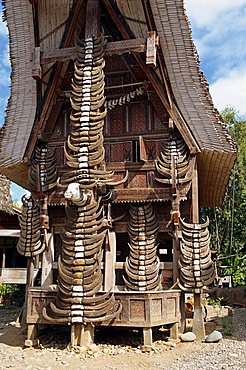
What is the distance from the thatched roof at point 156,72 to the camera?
34.6 ft

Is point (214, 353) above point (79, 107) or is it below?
below

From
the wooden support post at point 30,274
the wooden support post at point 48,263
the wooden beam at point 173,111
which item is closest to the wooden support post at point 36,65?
the wooden beam at point 173,111

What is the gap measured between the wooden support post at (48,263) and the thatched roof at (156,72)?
2.15 metres

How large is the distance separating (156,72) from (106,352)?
6.51 metres

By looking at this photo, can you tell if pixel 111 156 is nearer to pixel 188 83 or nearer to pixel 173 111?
pixel 173 111

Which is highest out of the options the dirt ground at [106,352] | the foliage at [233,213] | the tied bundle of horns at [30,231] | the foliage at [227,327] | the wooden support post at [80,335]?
the foliage at [233,213]

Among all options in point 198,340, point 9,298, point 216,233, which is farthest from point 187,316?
point 216,233

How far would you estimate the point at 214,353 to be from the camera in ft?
26.4

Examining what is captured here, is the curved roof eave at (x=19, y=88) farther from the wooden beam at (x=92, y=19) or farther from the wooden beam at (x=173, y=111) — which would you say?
the wooden beam at (x=173, y=111)

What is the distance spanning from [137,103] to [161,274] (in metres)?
4.34

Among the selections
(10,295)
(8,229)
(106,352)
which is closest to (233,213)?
(8,229)

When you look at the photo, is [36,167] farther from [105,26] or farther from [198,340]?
[198,340]

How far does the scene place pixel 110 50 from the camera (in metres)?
10.3

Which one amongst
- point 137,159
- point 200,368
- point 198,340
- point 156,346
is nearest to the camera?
point 200,368
